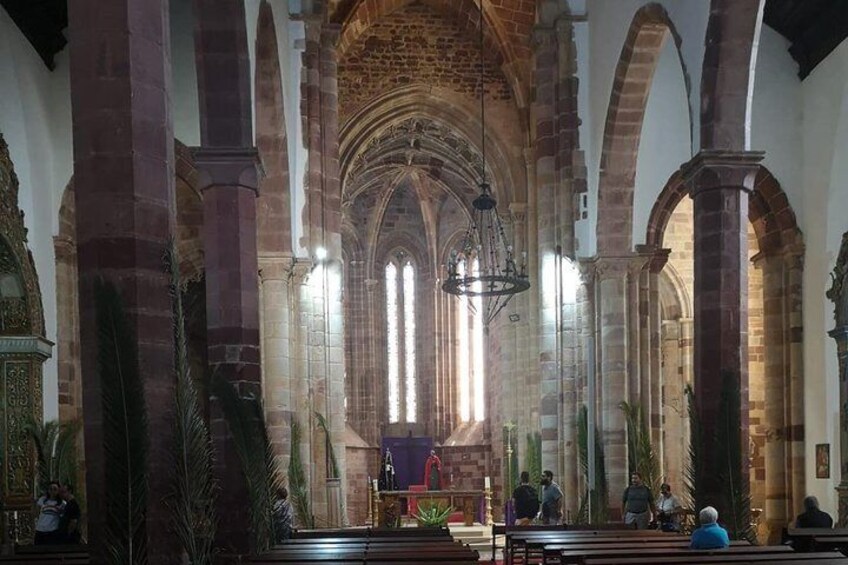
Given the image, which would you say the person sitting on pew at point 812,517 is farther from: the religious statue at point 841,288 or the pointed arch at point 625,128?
the pointed arch at point 625,128

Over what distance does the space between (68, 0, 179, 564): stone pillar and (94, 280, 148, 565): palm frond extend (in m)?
0.20

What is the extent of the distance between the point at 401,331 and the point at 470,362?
2.62 metres

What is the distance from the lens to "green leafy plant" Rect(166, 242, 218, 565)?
20.0 feet

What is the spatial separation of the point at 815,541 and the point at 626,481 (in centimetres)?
713

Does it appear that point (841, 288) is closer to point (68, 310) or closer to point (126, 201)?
point (68, 310)

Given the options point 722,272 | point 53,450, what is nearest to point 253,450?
point 722,272

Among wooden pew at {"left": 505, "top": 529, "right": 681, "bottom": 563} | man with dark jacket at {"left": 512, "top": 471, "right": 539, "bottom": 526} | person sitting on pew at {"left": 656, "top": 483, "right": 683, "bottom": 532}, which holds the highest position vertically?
wooden pew at {"left": 505, "top": 529, "right": 681, "bottom": 563}

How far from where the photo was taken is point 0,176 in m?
14.0

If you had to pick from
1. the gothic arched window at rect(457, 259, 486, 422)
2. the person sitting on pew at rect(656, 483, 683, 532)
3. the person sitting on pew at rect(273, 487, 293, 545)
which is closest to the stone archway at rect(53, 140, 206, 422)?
the person sitting on pew at rect(273, 487, 293, 545)

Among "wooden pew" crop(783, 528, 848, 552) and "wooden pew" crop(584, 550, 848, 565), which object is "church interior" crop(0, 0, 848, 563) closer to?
"wooden pew" crop(783, 528, 848, 552)

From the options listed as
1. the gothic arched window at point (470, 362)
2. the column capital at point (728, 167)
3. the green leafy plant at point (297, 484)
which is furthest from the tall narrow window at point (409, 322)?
the column capital at point (728, 167)

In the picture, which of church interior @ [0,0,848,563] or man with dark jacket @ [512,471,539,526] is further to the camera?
man with dark jacket @ [512,471,539,526]

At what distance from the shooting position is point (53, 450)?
1453 centimetres

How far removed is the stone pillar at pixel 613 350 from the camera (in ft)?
56.1
